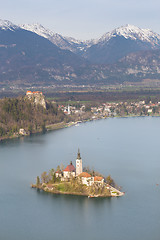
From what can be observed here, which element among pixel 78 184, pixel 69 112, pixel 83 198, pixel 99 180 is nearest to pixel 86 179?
pixel 78 184

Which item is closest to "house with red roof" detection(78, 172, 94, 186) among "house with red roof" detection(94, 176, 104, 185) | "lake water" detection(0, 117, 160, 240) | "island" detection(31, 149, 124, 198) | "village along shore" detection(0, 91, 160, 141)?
"island" detection(31, 149, 124, 198)

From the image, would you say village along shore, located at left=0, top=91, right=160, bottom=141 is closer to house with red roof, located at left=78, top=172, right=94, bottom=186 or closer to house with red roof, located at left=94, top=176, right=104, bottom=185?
house with red roof, located at left=78, top=172, right=94, bottom=186

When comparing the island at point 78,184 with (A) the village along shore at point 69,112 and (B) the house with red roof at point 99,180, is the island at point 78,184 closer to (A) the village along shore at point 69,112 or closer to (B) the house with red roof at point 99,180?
(B) the house with red roof at point 99,180

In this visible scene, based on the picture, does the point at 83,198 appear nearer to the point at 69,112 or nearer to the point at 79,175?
the point at 79,175

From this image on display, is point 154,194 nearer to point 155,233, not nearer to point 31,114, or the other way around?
point 155,233

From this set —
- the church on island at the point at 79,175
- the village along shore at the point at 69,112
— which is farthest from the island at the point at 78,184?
the village along shore at the point at 69,112

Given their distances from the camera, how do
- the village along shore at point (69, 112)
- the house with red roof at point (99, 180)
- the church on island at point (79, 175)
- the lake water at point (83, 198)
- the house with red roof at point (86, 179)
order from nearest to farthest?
the lake water at point (83, 198), the house with red roof at point (99, 180), the church on island at point (79, 175), the house with red roof at point (86, 179), the village along shore at point (69, 112)
